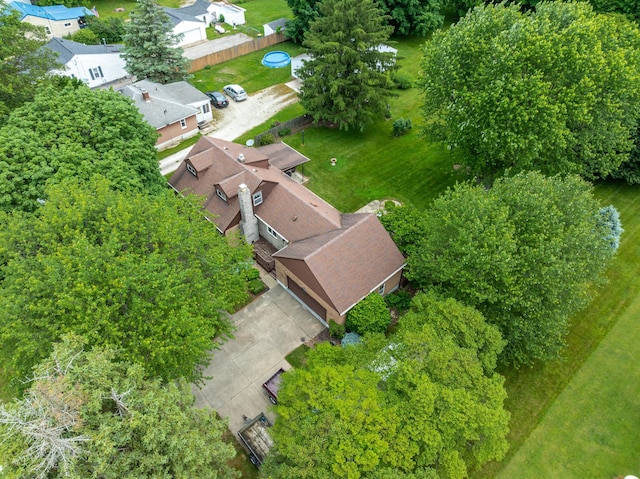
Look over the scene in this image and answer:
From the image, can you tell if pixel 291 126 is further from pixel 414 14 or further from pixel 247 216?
pixel 414 14

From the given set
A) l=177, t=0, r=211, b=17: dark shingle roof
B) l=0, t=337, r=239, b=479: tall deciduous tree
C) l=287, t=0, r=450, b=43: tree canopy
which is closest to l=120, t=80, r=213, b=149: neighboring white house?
l=287, t=0, r=450, b=43: tree canopy

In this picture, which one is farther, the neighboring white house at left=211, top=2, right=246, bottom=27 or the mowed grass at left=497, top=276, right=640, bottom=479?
the neighboring white house at left=211, top=2, right=246, bottom=27

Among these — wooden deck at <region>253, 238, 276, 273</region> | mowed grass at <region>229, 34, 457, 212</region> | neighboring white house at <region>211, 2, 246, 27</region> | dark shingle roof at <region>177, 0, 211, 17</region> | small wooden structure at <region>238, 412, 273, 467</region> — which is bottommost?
small wooden structure at <region>238, 412, 273, 467</region>

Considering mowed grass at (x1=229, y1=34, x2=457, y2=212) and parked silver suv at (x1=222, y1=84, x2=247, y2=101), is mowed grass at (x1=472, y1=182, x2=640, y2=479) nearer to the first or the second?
mowed grass at (x1=229, y1=34, x2=457, y2=212)

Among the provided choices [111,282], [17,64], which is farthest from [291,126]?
[111,282]

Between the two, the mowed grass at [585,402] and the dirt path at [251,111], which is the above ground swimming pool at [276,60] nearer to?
the dirt path at [251,111]
